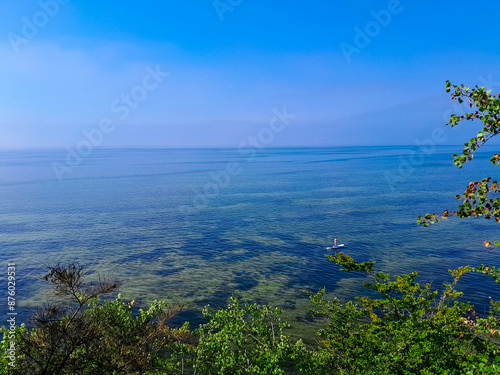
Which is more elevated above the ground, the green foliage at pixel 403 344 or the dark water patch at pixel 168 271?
the green foliage at pixel 403 344

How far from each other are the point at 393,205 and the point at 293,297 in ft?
258

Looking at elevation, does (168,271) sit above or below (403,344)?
below

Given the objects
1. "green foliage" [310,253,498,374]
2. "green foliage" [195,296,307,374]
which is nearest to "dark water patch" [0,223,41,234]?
"green foliage" [195,296,307,374]

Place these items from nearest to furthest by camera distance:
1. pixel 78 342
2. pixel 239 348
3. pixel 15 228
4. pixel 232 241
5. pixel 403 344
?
pixel 78 342 → pixel 403 344 → pixel 239 348 → pixel 232 241 → pixel 15 228

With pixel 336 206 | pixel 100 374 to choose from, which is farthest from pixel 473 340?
pixel 336 206

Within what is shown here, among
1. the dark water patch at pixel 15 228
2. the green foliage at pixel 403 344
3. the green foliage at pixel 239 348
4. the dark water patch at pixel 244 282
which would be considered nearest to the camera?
the green foliage at pixel 403 344

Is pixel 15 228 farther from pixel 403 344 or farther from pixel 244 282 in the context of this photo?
pixel 403 344

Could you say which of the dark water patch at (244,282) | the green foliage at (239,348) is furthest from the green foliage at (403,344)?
the dark water patch at (244,282)

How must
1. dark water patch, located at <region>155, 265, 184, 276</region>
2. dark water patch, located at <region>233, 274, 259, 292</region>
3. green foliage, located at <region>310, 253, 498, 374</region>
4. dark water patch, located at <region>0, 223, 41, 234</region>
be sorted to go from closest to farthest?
green foliage, located at <region>310, 253, 498, 374</region>
dark water patch, located at <region>233, 274, 259, 292</region>
dark water patch, located at <region>155, 265, 184, 276</region>
dark water patch, located at <region>0, 223, 41, 234</region>

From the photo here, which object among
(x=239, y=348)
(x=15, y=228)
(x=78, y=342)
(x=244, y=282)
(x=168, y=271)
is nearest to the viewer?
(x=78, y=342)

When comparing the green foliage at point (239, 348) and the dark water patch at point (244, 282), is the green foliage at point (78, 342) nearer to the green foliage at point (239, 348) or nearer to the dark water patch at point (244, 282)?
the green foliage at point (239, 348)

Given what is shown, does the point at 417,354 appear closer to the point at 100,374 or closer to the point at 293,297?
the point at 100,374

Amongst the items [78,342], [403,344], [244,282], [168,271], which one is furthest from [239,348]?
[168,271]

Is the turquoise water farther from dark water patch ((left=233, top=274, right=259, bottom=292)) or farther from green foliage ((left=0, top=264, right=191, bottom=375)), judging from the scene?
green foliage ((left=0, top=264, right=191, bottom=375))
